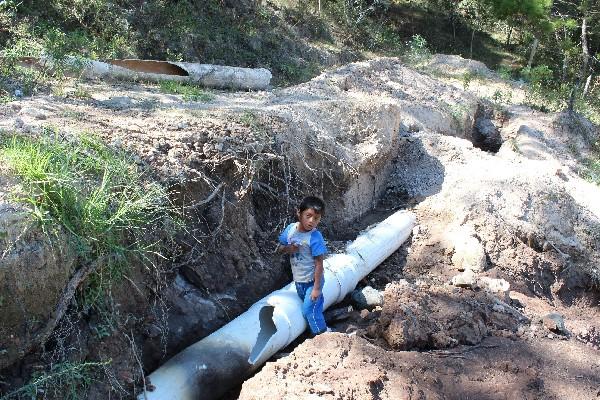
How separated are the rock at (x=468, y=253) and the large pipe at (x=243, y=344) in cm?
115

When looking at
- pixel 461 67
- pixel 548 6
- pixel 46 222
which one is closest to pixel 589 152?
pixel 461 67

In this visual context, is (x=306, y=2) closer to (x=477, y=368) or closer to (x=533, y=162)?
(x=533, y=162)

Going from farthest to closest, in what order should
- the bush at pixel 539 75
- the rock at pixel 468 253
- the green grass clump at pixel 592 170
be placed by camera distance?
the bush at pixel 539 75
the green grass clump at pixel 592 170
the rock at pixel 468 253

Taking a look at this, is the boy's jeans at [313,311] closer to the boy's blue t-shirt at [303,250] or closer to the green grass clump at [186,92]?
the boy's blue t-shirt at [303,250]

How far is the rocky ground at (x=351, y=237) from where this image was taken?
3490 millimetres

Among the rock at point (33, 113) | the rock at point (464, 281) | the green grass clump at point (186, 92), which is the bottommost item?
the rock at point (464, 281)

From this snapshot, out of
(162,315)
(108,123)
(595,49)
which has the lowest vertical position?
(595,49)

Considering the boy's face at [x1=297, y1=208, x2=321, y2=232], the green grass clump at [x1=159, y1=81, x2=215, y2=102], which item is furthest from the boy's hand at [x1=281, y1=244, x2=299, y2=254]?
the green grass clump at [x1=159, y1=81, x2=215, y2=102]

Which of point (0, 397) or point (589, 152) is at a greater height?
point (0, 397)

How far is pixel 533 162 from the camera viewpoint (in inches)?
Result: 336

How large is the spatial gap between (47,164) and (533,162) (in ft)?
23.0

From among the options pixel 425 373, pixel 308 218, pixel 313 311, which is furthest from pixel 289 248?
pixel 425 373

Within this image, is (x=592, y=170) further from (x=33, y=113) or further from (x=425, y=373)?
(x=33, y=113)

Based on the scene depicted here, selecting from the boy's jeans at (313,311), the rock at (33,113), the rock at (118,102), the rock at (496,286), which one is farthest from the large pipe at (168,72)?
the rock at (496,286)
